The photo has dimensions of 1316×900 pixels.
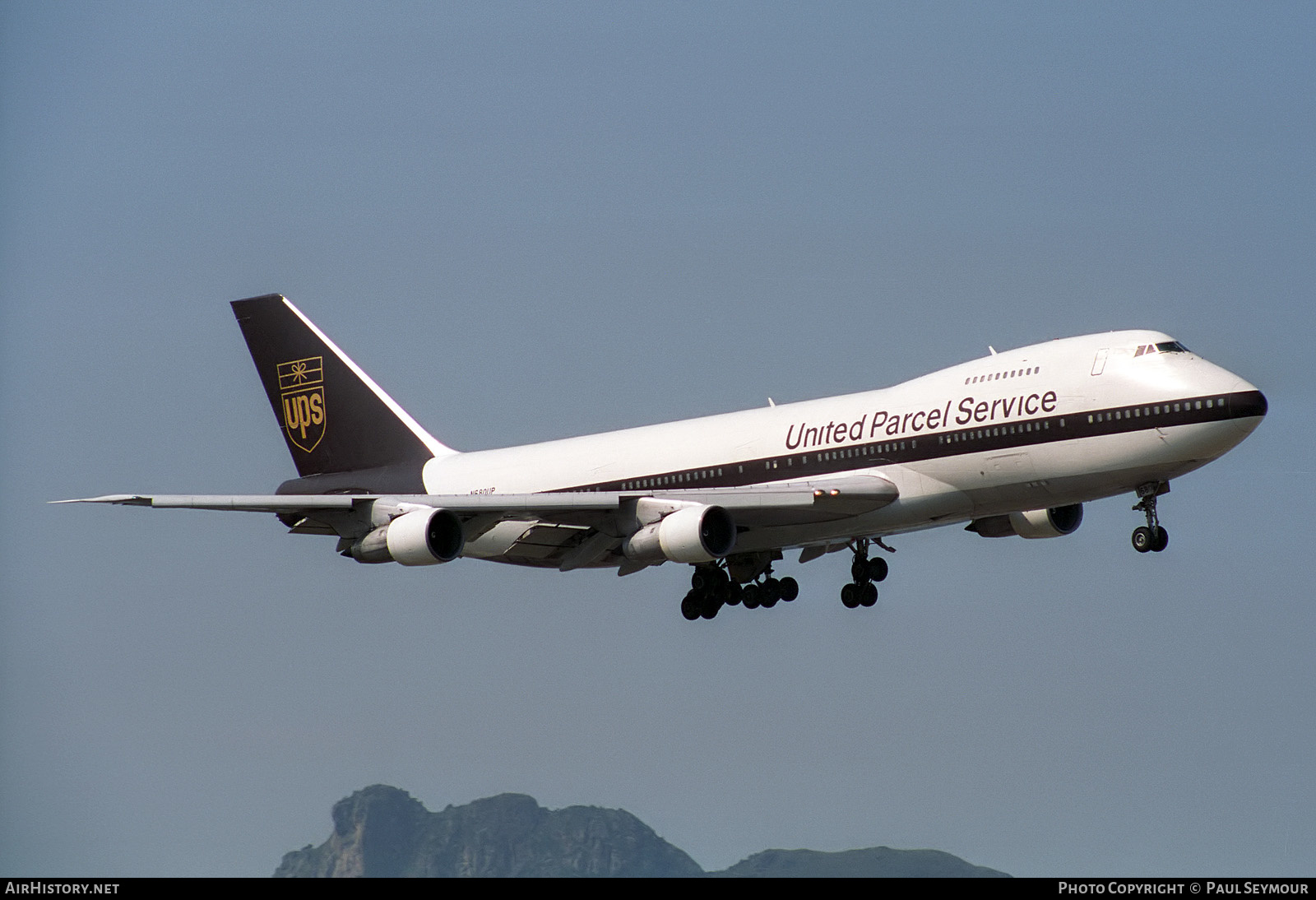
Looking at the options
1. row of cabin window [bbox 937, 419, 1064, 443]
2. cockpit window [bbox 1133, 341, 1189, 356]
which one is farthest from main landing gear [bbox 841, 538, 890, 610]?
cockpit window [bbox 1133, 341, 1189, 356]

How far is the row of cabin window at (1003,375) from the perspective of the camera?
40969mm

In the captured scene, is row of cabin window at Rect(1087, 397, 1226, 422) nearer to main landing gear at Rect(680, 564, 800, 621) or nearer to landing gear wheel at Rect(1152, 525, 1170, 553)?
landing gear wheel at Rect(1152, 525, 1170, 553)

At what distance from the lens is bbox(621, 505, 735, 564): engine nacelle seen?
42344 mm

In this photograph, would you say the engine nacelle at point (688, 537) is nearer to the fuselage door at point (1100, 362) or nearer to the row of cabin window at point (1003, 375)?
the row of cabin window at point (1003, 375)

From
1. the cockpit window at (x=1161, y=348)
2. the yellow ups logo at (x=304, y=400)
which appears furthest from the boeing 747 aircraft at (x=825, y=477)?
the yellow ups logo at (x=304, y=400)

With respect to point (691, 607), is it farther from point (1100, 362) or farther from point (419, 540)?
point (1100, 362)

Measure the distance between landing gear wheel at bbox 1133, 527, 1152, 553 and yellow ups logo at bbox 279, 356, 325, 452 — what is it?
1120 inches

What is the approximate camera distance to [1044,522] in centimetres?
4738
